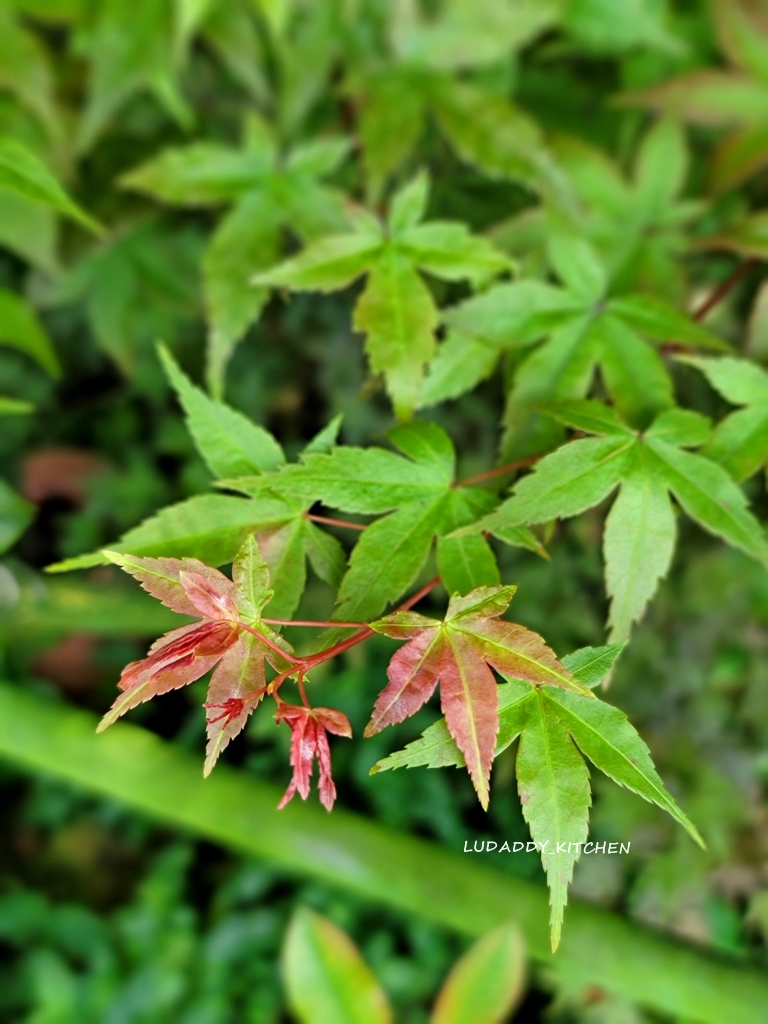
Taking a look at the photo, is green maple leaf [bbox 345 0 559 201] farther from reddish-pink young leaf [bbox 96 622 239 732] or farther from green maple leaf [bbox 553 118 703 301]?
reddish-pink young leaf [bbox 96 622 239 732]

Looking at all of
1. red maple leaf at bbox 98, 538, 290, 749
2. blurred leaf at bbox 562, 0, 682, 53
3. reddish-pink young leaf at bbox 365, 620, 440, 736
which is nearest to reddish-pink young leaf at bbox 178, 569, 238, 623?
red maple leaf at bbox 98, 538, 290, 749

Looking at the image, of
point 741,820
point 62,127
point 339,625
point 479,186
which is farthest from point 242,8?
point 741,820

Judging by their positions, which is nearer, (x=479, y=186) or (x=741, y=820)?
(x=741, y=820)

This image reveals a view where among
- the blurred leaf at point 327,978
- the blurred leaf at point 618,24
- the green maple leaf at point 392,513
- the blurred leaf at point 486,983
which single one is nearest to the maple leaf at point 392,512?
the green maple leaf at point 392,513

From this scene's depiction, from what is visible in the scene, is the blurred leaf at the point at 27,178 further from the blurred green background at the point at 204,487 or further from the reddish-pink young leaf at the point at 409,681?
the reddish-pink young leaf at the point at 409,681

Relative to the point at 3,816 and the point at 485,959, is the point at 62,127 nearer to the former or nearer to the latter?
the point at 3,816
